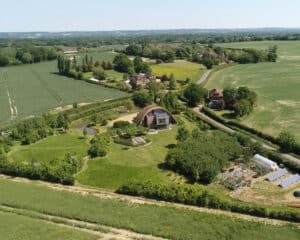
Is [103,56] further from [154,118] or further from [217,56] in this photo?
[154,118]

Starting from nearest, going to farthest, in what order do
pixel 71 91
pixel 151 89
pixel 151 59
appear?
pixel 151 89
pixel 71 91
pixel 151 59

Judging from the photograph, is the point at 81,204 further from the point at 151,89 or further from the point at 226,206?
the point at 151,89

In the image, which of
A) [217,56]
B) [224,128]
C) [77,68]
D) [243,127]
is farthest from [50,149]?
[217,56]

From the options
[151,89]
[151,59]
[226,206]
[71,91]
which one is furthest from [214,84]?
[226,206]

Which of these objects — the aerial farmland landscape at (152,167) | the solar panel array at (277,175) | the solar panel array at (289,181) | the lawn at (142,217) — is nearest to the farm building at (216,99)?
the aerial farmland landscape at (152,167)

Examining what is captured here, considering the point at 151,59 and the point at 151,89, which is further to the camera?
the point at 151,59

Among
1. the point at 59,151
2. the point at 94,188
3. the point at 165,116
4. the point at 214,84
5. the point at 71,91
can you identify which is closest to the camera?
the point at 94,188

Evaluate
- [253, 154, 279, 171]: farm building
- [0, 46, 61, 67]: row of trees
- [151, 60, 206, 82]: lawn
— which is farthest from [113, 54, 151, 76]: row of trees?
[253, 154, 279, 171]: farm building

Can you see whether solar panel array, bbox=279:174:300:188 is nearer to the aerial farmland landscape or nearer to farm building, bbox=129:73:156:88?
the aerial farmland landscape
